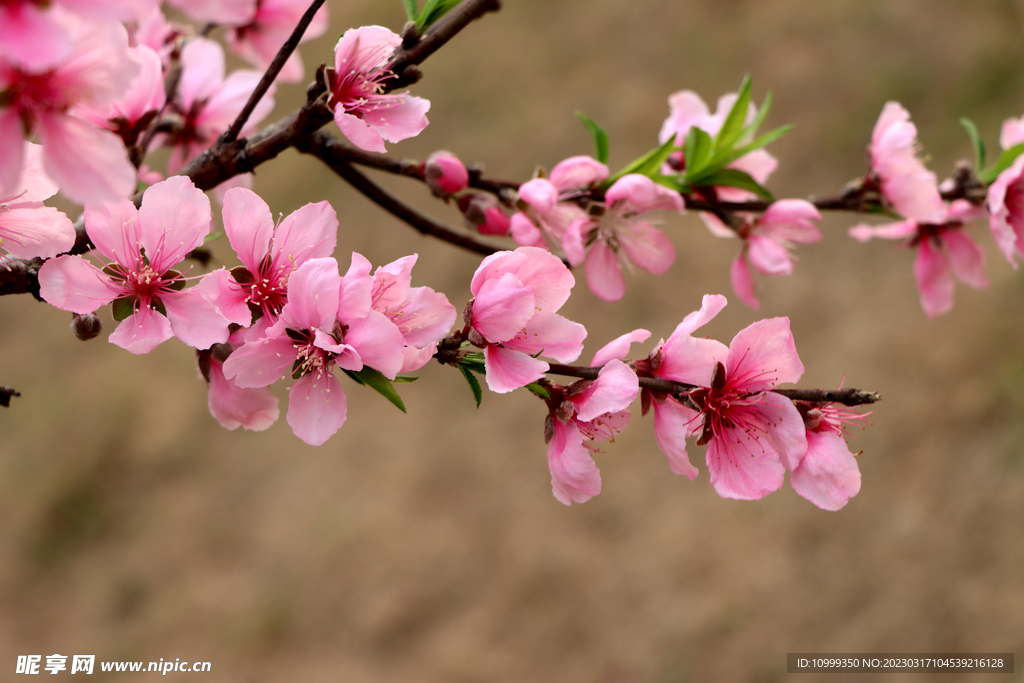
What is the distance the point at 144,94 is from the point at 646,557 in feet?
5.81

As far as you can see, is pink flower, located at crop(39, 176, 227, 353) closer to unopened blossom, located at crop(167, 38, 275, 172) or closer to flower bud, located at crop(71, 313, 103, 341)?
flower bud, located at crop(71, 313, 103, 341)

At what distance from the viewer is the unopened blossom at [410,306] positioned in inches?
14.4

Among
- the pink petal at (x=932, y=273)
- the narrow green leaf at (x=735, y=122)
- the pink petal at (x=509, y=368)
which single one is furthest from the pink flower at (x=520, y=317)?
the pink petal at (x=932, y=273)

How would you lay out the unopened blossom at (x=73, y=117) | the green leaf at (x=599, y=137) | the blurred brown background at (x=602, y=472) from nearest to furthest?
the unopened blossom at (x=73, y=117), the green leaf at (x=599, y=137), the blurred brown background at (x=602, y=472)

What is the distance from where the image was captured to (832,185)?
228cm

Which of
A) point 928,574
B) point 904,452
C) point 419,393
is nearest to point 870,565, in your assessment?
point 928,574

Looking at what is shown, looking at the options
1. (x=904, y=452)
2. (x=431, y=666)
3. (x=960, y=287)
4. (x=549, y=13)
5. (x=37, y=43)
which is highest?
(x=549, y=13)

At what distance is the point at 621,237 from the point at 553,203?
9 centimetres

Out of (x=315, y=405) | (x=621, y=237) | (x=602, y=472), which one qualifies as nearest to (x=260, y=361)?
(x=315, y=405)

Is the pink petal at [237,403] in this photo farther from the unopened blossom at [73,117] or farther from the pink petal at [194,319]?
the unopened blossom at [73,117]

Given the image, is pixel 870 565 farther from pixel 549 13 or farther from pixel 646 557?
pixel 549 13

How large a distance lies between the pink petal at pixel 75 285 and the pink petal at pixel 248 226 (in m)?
0.07

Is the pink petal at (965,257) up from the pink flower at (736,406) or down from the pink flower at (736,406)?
up

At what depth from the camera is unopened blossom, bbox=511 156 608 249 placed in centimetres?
54
